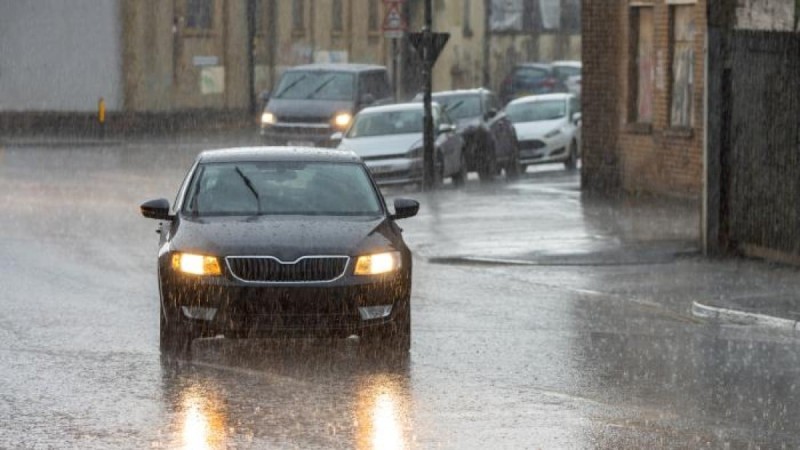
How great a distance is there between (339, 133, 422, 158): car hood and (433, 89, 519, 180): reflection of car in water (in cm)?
Answer: 187

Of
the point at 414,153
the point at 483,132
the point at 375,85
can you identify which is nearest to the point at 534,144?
the point at 483,132

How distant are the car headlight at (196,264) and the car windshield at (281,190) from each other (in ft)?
3.35

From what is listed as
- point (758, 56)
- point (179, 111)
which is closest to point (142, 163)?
point (179, 111)

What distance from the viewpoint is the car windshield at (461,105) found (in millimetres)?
39344

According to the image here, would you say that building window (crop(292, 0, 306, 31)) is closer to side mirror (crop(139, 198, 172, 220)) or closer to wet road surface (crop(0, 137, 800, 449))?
wet road surface (crop(0, 137, 800, 449))

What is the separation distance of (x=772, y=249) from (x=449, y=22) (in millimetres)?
48844

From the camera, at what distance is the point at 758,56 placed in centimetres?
2166

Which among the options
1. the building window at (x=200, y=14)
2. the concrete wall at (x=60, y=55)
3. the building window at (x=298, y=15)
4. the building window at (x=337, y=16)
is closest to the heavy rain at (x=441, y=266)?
the concrete wall at (x=60, y=55)

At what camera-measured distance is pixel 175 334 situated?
46.8ft

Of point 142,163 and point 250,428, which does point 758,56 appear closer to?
point 250,428

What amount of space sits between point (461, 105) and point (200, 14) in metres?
19.6

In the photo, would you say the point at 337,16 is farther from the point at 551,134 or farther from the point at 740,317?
the point at 740,317

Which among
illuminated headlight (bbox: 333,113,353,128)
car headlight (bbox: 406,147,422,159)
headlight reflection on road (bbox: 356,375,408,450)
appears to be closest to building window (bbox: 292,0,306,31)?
illuminated headlight (bbox: 333,113,353,128)

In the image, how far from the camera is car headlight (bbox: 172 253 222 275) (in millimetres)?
14000
